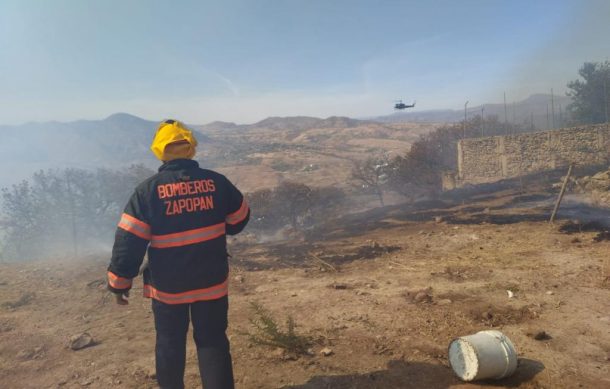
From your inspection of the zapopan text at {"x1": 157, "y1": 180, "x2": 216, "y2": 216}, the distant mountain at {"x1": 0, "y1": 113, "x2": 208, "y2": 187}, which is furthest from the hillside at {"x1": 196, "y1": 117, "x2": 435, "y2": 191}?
the zapopan text at {"x1": 157, "y1": 180, "x2": 216, "y2": 216}

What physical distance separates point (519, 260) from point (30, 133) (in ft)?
334

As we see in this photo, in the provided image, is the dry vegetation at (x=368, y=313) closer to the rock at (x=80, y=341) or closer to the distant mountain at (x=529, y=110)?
the rock at (x=80, y=341)

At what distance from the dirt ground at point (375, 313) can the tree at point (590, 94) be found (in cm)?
2207

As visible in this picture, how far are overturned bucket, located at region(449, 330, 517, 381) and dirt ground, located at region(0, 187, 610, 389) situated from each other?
10cm

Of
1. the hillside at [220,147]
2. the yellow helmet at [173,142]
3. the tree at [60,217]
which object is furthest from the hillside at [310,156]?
the yellow helmet at [173,142]

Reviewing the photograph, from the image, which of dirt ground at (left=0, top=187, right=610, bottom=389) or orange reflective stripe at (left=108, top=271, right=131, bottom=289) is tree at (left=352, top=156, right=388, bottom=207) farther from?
orange reflective stripe at (left=108, top=271, right=131, bottom=289)

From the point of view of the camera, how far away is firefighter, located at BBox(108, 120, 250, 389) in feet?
8.23

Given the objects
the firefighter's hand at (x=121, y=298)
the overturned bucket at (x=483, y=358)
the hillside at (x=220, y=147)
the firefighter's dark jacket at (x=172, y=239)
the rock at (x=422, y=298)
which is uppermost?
the hillside at (x=220, y=147)

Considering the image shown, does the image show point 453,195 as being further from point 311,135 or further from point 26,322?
point 311,135

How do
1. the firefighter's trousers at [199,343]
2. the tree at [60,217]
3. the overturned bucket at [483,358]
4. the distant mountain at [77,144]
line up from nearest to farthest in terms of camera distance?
the firefighter's trousers at [199,343] < the overturned bucket at [483,358] < the tree at [60,217] < the distant mountain at [77,144]

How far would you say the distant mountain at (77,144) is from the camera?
226 feet

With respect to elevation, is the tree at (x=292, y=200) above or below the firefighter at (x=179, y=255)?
below

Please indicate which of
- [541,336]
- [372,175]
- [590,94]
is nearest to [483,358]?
[541,336]

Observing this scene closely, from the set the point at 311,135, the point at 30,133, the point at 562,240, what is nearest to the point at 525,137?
the point at 562,240
